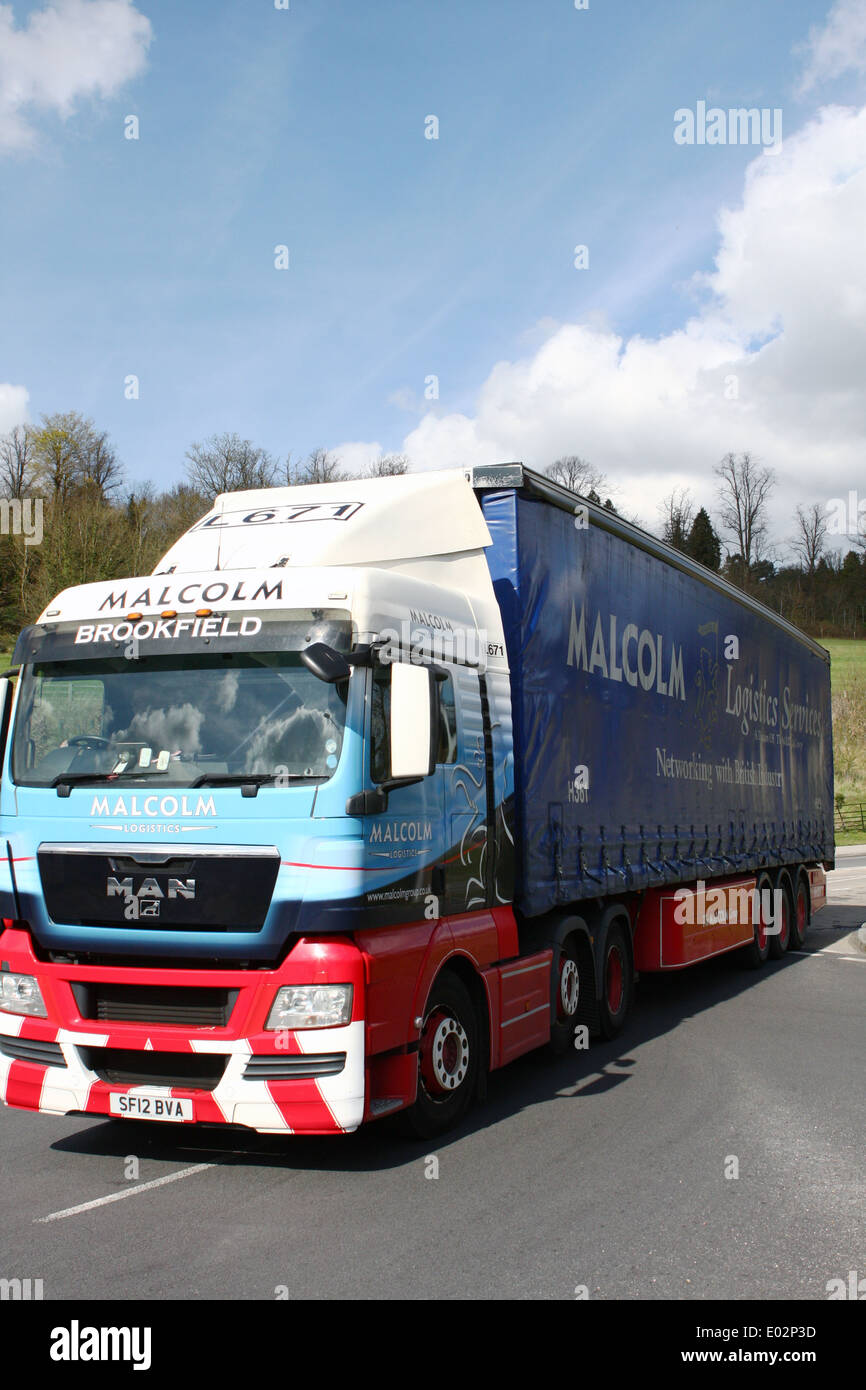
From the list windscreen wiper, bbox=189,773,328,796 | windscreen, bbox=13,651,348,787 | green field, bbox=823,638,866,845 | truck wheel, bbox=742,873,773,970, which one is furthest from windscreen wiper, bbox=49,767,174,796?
green field, bbox=823,638,866,845

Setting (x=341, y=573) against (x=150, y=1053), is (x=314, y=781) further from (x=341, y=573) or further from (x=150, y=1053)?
(x=150, y=1053)

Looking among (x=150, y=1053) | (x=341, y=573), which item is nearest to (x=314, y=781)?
(x=341, y=573)

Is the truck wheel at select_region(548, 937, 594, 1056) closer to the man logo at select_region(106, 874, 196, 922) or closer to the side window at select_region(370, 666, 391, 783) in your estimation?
the side window at select_region(370, 666, 391, 783)

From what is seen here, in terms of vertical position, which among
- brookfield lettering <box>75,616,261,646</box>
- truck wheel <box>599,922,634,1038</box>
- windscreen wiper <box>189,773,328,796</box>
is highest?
brookfield lettering <box>75,616,261,646</box>

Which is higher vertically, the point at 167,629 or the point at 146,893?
the point at 167,629

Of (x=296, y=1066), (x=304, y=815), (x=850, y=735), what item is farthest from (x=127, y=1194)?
(x=850, y=735)

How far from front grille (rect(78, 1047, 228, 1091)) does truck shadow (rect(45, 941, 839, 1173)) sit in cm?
49

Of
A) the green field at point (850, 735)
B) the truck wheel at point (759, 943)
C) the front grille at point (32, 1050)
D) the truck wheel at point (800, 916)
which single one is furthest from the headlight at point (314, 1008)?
the green field at point (850, 735)

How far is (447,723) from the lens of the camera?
21.4 feet

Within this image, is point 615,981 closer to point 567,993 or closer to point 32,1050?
point 567,993

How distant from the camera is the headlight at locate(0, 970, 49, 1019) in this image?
5809 millimetres

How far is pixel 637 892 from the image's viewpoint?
997cm

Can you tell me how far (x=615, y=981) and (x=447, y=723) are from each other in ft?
12.6
